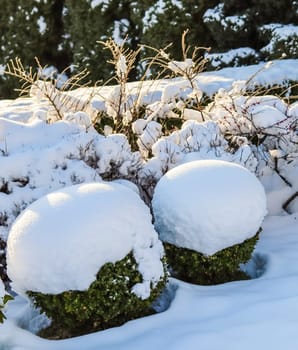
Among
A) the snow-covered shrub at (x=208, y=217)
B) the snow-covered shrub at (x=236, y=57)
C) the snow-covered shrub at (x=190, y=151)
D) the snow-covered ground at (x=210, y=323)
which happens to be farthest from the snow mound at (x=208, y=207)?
the snow-covered shrub at (x=236, y=57)

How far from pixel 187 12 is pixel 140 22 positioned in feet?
3.33

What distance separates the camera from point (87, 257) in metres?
3.36

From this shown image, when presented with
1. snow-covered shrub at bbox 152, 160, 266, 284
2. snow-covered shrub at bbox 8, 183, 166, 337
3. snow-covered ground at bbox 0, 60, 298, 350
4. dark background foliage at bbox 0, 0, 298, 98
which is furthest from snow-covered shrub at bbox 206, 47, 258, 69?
snow-covered shrub at bbox 8, 183, 166, 337

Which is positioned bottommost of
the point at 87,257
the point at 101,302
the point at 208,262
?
the point at 208,262

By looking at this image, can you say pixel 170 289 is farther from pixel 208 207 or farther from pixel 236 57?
pixel 236 57

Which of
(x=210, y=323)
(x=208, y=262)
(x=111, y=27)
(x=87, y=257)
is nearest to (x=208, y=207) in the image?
(x=208, y=262)

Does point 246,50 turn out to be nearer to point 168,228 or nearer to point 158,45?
point 158,45

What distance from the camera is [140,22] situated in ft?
39.9

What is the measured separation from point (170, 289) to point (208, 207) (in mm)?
569

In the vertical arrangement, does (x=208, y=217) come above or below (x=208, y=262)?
above

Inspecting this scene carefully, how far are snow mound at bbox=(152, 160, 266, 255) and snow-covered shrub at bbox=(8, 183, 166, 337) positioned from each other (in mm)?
340

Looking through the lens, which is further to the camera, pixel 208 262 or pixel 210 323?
pixel 208 262

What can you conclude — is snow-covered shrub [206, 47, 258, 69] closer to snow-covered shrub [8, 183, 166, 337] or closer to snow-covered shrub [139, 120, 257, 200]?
snow-covered shrub [139, 120, 257, 200]

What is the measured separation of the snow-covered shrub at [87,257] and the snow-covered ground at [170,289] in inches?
6.0
